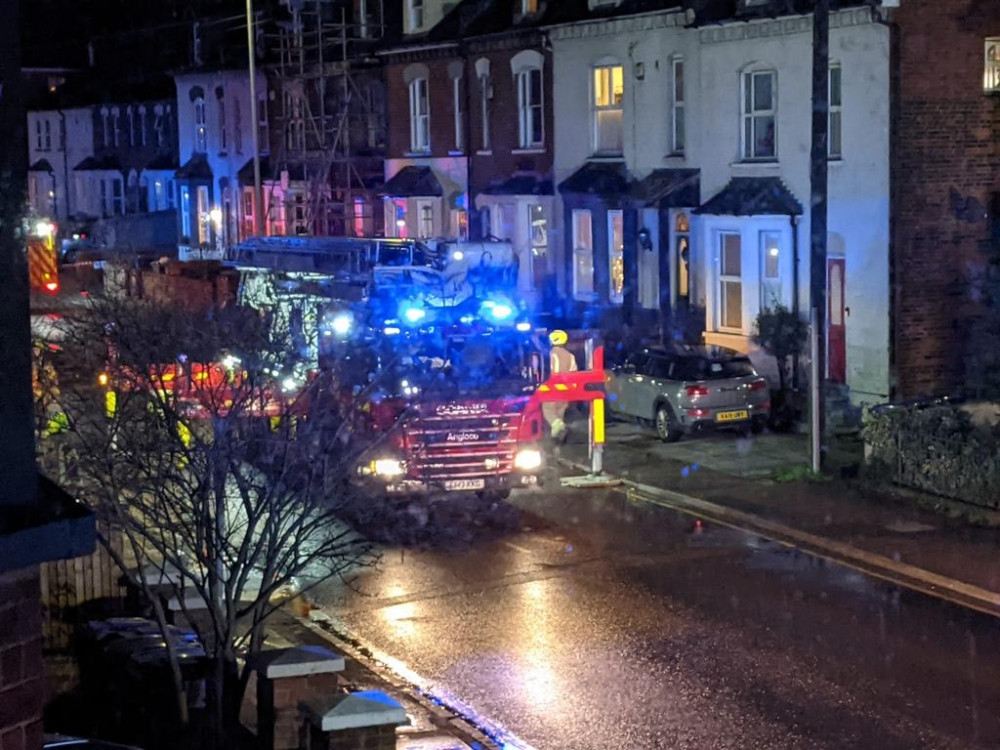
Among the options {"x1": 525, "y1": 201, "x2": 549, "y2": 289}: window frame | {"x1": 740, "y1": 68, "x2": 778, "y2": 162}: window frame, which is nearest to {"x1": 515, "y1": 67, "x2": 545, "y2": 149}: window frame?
{"x1": 525, "y1": 201, "x2": 549, "y2": 289}: window frame

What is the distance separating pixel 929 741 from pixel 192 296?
20.0 m

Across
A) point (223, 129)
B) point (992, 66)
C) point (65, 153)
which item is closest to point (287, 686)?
point (992, 66)

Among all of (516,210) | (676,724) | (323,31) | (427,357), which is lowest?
(676,724)

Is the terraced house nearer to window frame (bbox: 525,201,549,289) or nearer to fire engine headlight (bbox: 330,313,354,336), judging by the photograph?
window frame (bbox: 525,201,549,289)

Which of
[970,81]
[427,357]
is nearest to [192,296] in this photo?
[427,357]

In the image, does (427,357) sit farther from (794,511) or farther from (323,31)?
(323,31)

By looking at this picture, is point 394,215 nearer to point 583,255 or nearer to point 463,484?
point 583,255

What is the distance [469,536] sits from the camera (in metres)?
17.3

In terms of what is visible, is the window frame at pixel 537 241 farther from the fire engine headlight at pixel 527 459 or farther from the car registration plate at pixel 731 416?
the fire engine headlight at pixel 527 459

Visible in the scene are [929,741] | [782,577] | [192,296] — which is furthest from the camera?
[192,296]

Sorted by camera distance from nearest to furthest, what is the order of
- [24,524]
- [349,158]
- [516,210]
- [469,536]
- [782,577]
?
[24,524] < [782,577] < [469,536] < [516,210] < [349,158]

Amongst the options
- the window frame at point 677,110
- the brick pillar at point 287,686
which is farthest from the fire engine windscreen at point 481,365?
the window frame at point 677,110

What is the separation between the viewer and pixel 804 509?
59.4 feet

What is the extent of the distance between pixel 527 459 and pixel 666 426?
211 inches
